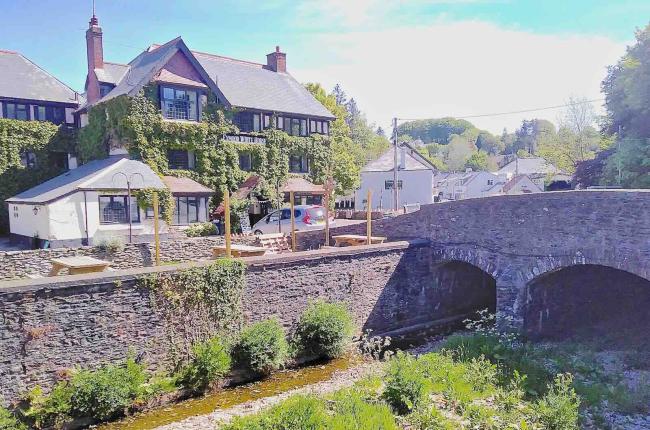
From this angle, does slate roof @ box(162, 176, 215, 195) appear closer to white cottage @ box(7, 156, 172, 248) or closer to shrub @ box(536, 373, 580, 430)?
white cottage @ box(7, 156, 172, 248)

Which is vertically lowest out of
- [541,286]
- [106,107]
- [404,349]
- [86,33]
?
[404,349]

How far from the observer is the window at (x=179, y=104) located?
2612cm

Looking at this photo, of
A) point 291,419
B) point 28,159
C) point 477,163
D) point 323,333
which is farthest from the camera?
point 477,163

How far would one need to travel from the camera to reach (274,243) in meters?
17.4

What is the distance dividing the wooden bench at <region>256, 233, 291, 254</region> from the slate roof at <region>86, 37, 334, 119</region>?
12677 mm

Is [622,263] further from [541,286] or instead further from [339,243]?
[339,243]

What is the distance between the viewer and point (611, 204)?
39.7ft

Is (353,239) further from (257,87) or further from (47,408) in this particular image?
(257,87)

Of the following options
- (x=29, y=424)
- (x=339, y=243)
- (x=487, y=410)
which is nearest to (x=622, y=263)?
(x=487, y=410)

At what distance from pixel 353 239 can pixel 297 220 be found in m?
4.69

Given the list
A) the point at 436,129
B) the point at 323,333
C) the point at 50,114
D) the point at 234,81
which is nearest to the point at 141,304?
the point at 323,333

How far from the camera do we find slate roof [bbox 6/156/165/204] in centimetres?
2164

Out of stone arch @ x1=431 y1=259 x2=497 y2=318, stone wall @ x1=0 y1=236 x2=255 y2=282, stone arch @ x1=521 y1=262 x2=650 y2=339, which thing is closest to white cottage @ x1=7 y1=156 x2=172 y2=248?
stone wall @ x1=0 y1=236 x2=255 y2=282

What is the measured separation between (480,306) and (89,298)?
13.2m
